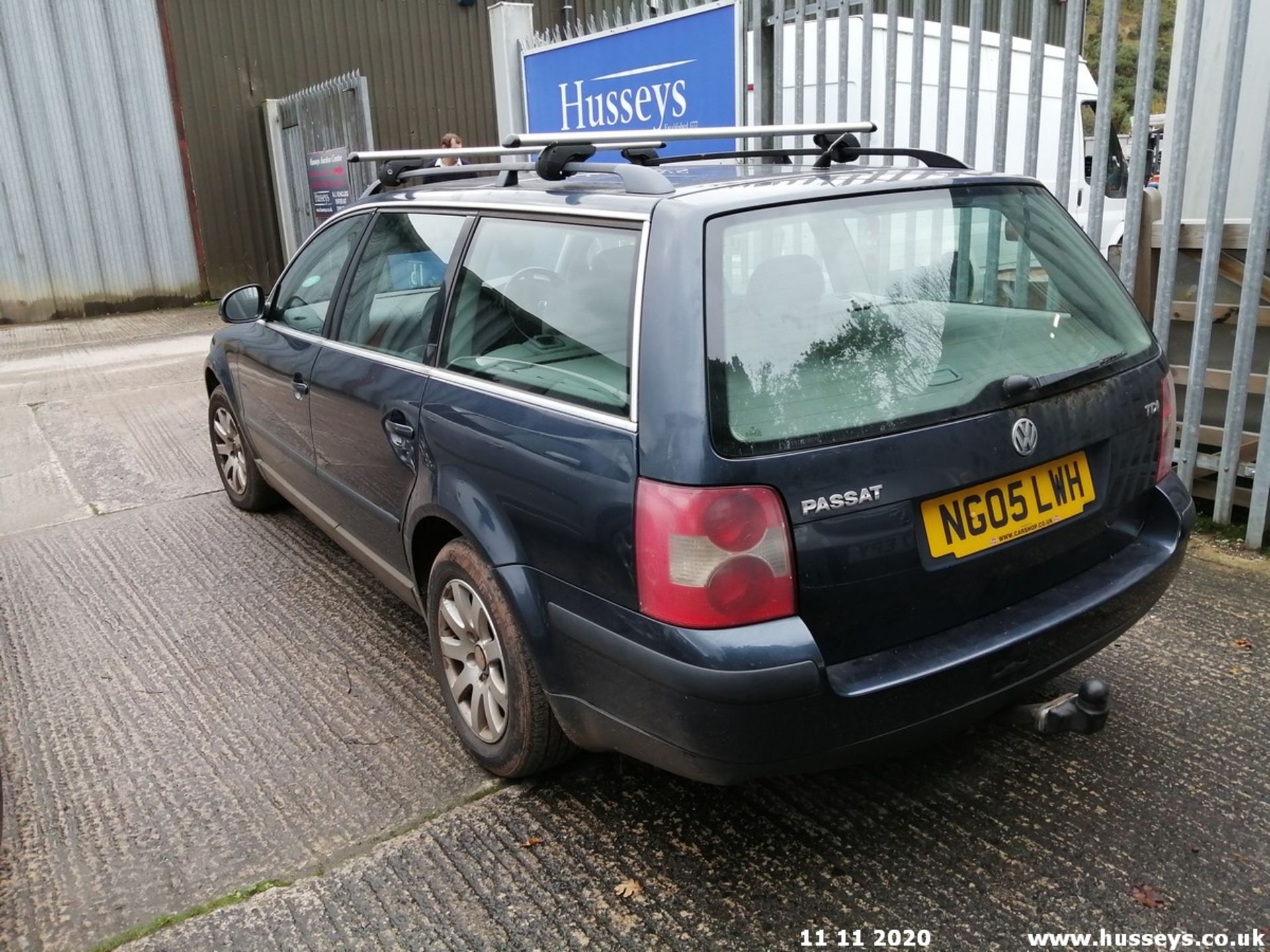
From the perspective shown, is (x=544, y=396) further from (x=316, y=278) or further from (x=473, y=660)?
(x=316, y=278)

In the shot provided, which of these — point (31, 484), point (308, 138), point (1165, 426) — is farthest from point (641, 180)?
point (308, 138)

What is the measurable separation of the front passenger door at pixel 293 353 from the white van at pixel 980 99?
357 centimetres

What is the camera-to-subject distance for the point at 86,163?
488 inches

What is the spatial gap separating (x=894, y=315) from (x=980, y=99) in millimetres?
6105

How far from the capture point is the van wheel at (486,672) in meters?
2.69

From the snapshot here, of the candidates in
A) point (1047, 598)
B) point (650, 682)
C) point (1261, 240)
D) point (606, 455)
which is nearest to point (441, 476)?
point (606, 455)

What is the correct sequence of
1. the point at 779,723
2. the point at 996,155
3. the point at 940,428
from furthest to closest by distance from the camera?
the point at 996,155 < the point at 940,428 < the point at 779,723

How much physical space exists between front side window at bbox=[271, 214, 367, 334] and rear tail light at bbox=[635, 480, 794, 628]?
2.20 meters

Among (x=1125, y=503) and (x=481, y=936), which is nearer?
(x=481, y=936)

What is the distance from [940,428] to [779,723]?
2.49 feet

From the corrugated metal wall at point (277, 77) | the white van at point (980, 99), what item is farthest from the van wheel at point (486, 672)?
the corrugated metal wall at point (277, 77)

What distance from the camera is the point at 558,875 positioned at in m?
2.56

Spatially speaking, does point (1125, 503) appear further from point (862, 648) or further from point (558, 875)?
point (558, 875)
